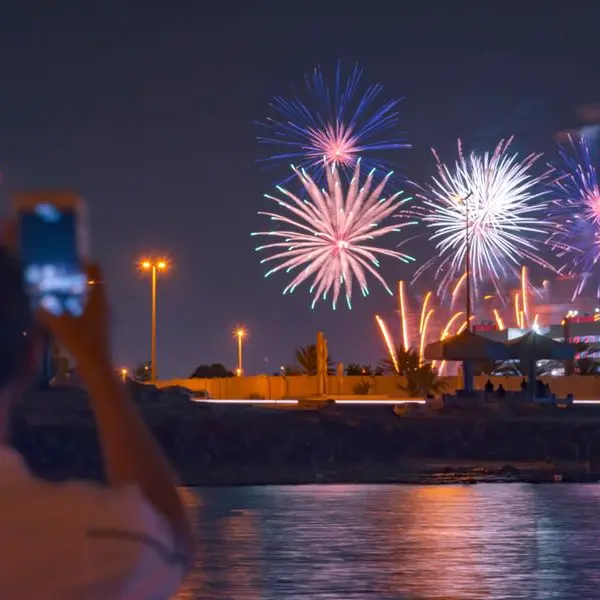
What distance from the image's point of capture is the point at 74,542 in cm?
164

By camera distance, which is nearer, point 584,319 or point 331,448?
point 331,448

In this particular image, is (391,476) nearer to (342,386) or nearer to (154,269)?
(154,269)

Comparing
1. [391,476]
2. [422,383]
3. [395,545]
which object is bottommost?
[395,545]

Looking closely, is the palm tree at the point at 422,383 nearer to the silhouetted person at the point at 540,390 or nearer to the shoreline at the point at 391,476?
the silhouetted person at the point at 540,390

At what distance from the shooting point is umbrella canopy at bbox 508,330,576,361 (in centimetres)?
4166

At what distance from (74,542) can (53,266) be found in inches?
13.5

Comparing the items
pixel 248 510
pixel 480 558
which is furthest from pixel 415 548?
pixel 248 510

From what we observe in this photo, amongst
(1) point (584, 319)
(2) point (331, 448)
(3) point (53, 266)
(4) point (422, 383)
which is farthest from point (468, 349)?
(1) point (584, 319)

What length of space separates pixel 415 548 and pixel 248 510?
13.5ft

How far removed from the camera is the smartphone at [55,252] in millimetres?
1746

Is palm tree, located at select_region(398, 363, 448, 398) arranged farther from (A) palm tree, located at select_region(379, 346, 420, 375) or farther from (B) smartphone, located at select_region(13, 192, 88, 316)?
(B) smartphone, located at select_region(13, 192, 88, 316)

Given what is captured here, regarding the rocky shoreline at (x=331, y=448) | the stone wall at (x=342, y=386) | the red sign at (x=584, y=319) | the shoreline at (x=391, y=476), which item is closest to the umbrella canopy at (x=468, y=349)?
the rocky shoreline at (x=331, y=448)

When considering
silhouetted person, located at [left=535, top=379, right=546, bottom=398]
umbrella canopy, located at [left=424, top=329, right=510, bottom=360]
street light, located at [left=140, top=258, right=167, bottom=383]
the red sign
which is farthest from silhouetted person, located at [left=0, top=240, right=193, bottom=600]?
the red sign

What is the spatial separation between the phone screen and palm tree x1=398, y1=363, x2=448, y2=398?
70.9 metres
